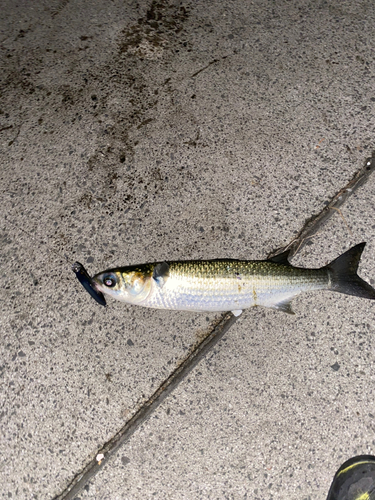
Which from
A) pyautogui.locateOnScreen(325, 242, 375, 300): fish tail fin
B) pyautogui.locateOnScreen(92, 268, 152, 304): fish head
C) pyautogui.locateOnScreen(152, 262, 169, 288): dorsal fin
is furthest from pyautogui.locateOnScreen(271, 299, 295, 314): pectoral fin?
pyautogui.locateOnScreen(92, 268, 152, 304): fish head

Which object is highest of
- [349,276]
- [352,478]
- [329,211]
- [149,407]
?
[329,211]

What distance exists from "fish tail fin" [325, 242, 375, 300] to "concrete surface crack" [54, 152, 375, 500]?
360 millimetres

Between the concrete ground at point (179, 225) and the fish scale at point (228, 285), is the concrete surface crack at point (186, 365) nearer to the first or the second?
the concrete ground at point (179, 225)

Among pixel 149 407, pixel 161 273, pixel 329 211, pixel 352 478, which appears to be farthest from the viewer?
pixel 329 211

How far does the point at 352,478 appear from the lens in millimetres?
2430

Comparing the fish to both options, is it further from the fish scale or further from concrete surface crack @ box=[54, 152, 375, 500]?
concrete surface crack @ box=[54, 152, 375, 500]

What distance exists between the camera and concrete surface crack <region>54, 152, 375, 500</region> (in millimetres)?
2496

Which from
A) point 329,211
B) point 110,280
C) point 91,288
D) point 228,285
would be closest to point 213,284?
point 228,285

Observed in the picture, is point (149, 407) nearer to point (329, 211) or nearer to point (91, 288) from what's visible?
point (91, 288)

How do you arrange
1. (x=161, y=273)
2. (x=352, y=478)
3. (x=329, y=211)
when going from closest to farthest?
(x=161, y=273) → (x=352, y=478) → (x=329, y=211)

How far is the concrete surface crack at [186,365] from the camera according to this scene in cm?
250

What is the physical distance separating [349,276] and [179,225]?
4.45ft

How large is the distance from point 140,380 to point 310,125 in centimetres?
259

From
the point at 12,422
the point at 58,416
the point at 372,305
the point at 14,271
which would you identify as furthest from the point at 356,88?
the point at 12,422
